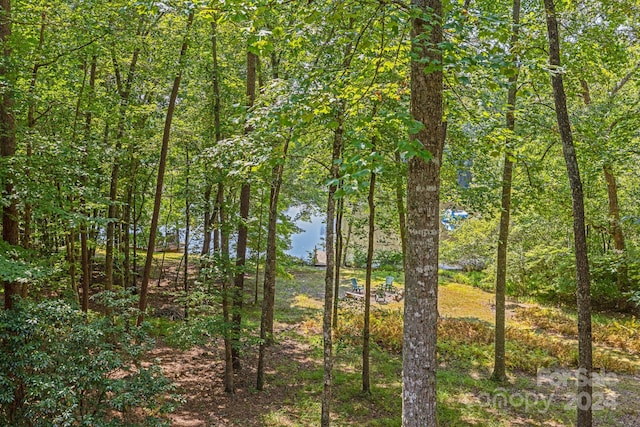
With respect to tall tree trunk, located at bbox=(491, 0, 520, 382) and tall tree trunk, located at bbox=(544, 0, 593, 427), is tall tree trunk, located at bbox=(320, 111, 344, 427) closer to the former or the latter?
tall tree trunk, located at bbox=(544, 0, 593, 427)

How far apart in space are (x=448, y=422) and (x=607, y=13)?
21.6ft

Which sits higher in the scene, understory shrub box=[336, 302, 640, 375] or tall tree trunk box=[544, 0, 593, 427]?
tall tree trunk box=[544, 0, 593, 427]

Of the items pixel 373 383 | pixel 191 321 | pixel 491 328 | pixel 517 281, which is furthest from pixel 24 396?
pixel 517 281

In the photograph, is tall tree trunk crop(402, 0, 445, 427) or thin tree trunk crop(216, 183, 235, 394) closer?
tall tree trunk crop(402, 0, 445, 427)

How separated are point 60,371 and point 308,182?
10.0 m

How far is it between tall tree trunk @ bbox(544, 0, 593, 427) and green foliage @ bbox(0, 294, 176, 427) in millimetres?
4815

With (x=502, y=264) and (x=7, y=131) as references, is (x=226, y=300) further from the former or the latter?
(x=502, y=264)

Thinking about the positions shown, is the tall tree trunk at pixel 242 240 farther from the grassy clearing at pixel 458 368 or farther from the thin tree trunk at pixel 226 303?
the grassy clearing at pixel 458 368

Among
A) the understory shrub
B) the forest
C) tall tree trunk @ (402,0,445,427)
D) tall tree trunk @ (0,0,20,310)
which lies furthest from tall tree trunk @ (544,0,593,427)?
tall tree trunk @ (0,0,20,310)

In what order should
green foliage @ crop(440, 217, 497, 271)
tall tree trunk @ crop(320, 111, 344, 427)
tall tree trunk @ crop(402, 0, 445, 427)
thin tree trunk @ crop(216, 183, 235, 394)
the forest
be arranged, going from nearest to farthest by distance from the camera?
tall tree trunk @ crop(402, 0, 445, 427) → the forest → tall tree trunk @ crop(320, 111, 344, 427) → thin tree trunk @ crop(216, 183, 235, 394) → green foliage @ crop(440, 217, 497, 271)

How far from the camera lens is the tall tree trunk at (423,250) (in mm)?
2873

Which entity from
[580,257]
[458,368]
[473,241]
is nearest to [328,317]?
[580,257]

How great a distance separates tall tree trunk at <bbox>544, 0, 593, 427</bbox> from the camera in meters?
4.55

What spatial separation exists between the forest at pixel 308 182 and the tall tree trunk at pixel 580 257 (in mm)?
25
